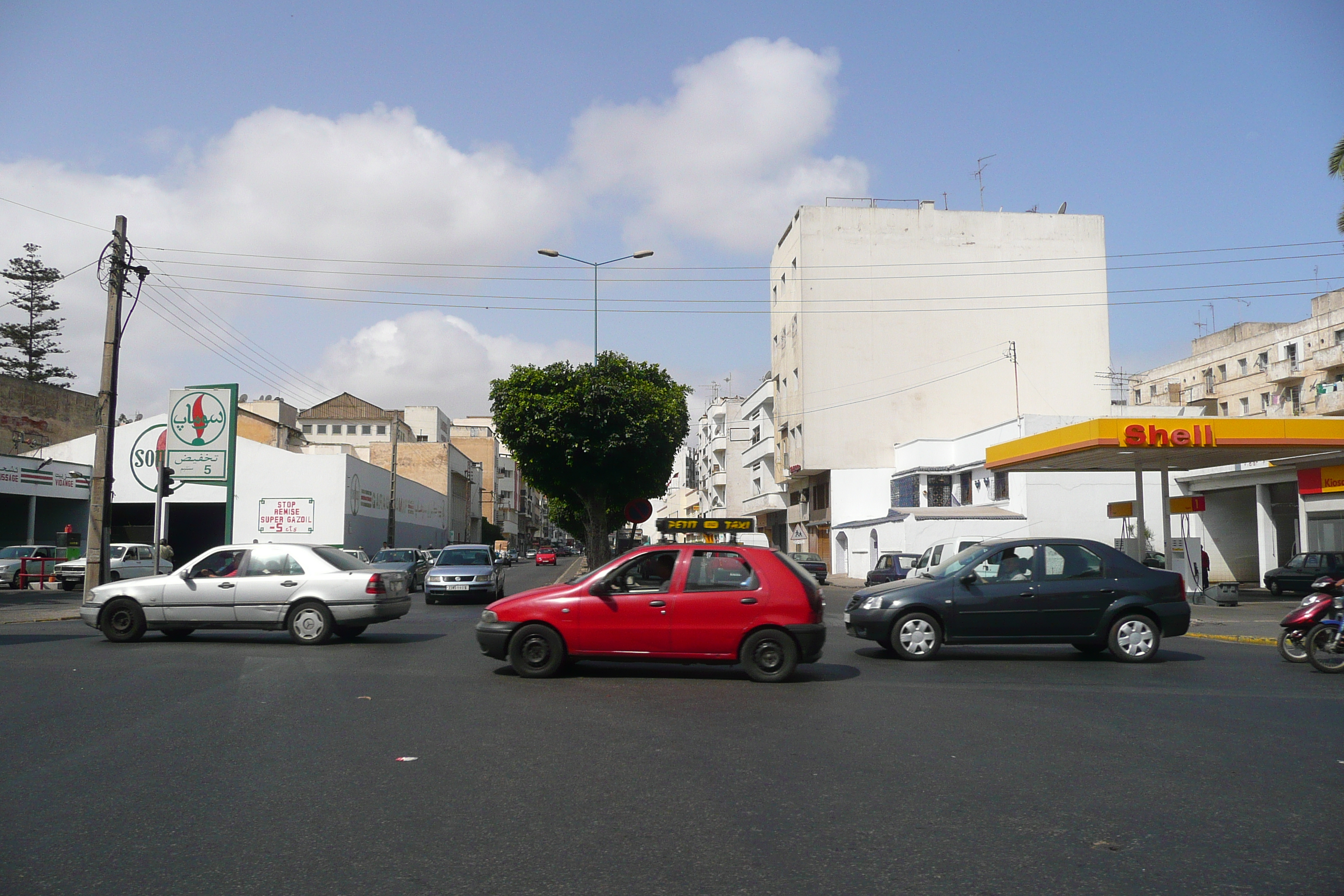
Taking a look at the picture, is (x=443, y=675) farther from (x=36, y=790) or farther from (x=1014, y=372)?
(x=1014, y=372)

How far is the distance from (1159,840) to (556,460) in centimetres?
3193

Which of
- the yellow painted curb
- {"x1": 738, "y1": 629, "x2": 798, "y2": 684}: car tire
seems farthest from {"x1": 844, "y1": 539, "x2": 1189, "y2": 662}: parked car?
the yellow painted curb

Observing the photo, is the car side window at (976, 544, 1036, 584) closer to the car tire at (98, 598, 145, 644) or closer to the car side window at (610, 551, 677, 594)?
the car side window at (610, 551, 677, 594)

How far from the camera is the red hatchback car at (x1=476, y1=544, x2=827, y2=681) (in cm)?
1043

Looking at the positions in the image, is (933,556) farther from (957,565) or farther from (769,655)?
(769,655)

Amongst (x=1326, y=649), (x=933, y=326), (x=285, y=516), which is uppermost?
(x=933, y=326)

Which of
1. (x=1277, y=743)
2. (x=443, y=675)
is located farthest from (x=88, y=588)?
(x=1277, y=743)

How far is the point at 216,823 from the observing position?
201 inches

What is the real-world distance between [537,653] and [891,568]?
23249mm

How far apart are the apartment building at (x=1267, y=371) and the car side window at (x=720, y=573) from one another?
48438 mm

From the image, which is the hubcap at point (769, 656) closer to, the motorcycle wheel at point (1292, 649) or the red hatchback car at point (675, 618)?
the red hatchback car at point (675, 618)

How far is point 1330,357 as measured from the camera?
54.6 m

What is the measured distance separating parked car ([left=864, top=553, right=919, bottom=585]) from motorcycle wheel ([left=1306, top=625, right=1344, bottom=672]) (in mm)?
19708

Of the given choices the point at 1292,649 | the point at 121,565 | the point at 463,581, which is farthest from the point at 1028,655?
the point at 121,565
